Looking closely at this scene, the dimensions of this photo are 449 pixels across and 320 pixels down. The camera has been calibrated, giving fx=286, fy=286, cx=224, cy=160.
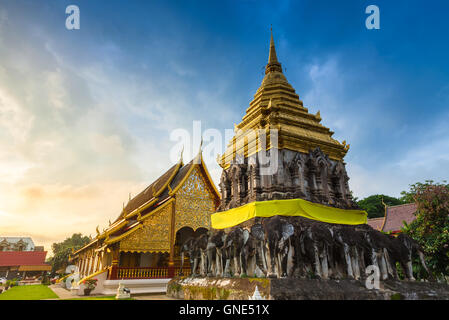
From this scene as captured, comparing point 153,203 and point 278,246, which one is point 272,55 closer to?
point 153,203

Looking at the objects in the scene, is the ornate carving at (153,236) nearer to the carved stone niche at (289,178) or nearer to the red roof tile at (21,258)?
the carved stone niche at (289,178)

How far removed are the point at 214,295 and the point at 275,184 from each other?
3.45 meters

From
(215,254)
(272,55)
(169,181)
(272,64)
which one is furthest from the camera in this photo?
(169,181)

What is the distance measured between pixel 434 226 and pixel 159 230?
1097cm

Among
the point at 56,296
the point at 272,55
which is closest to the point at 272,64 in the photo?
the point at 272,55

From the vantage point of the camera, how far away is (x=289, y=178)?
872 centimetres

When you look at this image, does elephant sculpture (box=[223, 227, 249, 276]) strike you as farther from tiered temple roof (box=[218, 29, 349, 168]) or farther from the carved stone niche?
tiered temple roof (box=[218, 29, 349, 168])

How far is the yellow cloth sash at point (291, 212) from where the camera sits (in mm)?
7758

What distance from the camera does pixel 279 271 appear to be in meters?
6.32

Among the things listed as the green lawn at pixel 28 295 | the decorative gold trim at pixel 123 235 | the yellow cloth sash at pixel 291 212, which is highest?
the yellow cloth sash at pixel 291 212

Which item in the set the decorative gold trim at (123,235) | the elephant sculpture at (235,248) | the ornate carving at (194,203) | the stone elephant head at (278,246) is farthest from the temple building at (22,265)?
the stone elephant head at (278,246)

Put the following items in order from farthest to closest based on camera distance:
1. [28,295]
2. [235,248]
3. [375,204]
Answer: [375,204] < [28,295] < [235,248]

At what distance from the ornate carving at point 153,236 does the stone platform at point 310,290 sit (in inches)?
158
